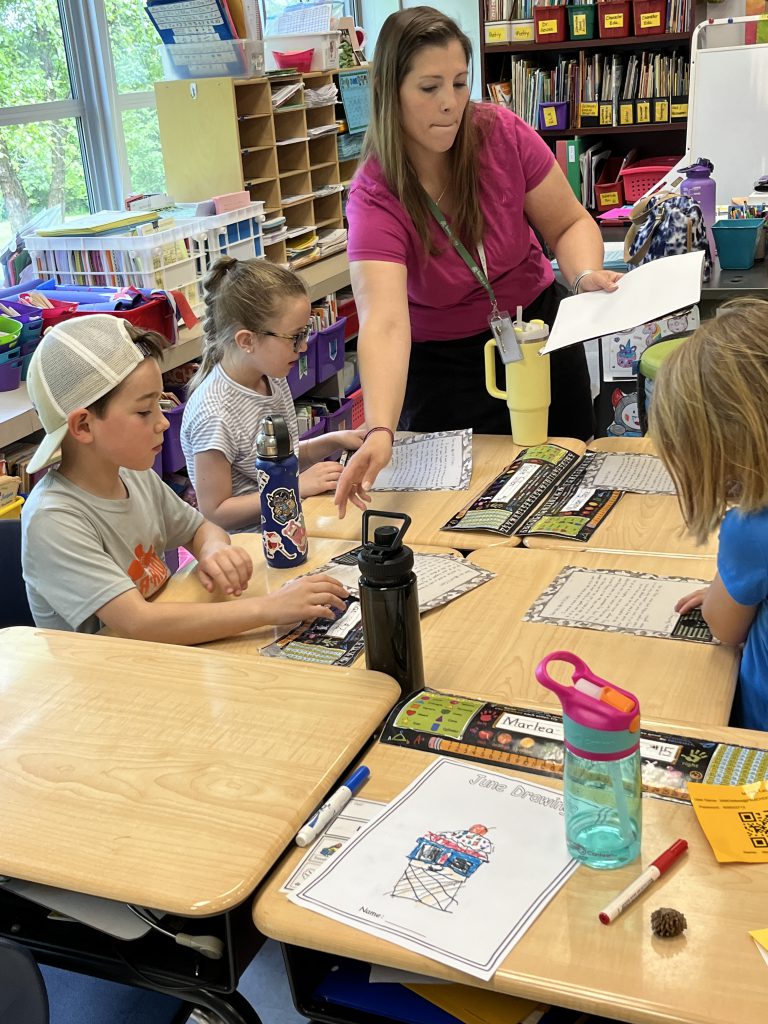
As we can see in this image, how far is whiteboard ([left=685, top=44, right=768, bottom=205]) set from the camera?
12.9ft

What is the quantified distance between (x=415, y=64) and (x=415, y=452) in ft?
2.41

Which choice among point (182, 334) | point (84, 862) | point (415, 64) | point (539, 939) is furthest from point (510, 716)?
point (182, 334)

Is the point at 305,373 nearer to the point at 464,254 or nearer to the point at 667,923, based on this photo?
the point at 464,254

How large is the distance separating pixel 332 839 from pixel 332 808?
36 millimetres

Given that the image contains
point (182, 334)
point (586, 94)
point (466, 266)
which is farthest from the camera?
point (586, 94)

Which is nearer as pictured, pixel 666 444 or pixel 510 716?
pixel 510 716

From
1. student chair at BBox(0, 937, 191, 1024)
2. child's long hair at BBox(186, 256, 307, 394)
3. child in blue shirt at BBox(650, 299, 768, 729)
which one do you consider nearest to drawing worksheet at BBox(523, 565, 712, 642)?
child in blue shirt at BBox(650, 299, 768, 729)

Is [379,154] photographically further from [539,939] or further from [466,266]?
[539,939]

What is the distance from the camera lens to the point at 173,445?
124 inches

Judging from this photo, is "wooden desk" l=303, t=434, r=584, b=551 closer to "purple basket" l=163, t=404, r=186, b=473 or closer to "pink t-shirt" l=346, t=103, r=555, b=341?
"pink t-shirt" l=346, t=103, r=555, b=341

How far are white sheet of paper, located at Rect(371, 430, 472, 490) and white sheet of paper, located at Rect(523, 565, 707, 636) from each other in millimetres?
457

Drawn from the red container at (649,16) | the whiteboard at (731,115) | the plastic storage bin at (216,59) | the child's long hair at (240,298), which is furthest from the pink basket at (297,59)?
the child's long hair at (240,298)

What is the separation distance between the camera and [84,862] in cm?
97

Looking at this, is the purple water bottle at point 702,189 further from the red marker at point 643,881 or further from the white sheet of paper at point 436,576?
the red marker at point 643,881
